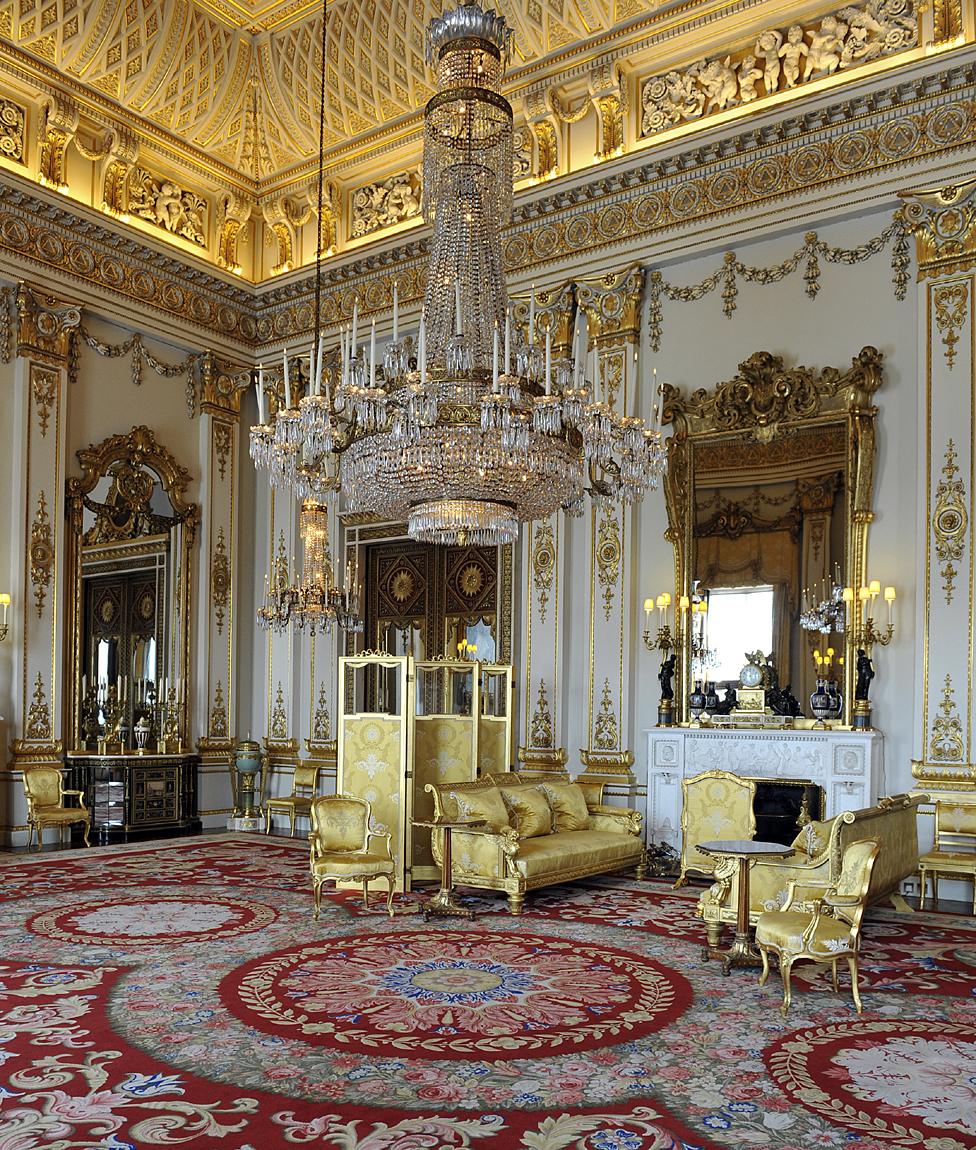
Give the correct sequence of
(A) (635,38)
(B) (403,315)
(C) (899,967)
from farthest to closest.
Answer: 1. (B) (403,315)
2. (A) (635,38)
3. (C) (899,967)

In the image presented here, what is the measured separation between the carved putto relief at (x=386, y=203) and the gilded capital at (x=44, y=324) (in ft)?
10.9

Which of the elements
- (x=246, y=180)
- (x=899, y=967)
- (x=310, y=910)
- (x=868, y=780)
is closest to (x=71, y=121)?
(x=246, y=180)

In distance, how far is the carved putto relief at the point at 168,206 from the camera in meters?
12.2

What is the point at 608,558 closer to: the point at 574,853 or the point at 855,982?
the point at 574,853

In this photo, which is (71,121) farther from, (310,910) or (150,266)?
(310,910)

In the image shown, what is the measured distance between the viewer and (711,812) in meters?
8.88

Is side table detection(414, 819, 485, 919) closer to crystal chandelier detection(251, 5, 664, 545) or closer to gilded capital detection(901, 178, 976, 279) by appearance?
crystal chandelier detection(251, 5, 664, 545)

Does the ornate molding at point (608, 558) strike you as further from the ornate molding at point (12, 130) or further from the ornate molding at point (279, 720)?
the ornate molding at point (12, 130)

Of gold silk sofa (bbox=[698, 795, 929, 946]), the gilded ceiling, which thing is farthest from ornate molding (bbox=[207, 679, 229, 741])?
gold silk sofa (bbox=[698, 795, 929, 946])

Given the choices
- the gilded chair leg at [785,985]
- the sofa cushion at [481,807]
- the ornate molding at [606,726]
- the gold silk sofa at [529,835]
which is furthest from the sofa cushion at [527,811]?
the gilded chair leg at [785,985]

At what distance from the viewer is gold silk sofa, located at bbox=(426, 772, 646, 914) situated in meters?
7.81

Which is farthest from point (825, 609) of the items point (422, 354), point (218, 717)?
point (218, 717)

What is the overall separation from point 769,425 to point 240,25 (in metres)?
7.12

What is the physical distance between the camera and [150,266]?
1220 centimetres
